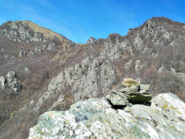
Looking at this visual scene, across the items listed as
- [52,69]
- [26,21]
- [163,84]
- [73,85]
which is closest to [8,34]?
[26,21]

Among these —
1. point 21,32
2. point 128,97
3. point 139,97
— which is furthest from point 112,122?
point 21,32

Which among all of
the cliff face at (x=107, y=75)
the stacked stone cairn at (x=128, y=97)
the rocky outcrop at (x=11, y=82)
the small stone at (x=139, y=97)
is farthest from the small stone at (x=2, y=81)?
the small stone at (x=139, y=97)

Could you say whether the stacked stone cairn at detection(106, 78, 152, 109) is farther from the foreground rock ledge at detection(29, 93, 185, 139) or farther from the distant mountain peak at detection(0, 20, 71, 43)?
the distant mountain peak at detection(0, 20, 71, 43)

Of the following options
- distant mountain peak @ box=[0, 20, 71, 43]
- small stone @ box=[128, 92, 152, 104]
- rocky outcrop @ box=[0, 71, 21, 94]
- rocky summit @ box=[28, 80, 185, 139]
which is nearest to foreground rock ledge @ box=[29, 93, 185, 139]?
rocky summit @ box=[28, 80, 185, 139]

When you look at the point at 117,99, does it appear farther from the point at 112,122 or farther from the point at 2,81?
the point at 2,81

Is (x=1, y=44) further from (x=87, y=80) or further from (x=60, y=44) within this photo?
(x=87, y=80)

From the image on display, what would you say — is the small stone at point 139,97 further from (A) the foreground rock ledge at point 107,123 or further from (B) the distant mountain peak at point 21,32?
(B) the distant mountain peak at point 21,32

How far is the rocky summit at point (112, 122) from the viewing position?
506 centimetres

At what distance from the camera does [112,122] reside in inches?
222

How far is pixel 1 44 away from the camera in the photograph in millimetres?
132000

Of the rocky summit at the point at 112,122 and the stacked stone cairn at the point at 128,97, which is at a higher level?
the stacked stone cairn at the point at 128,97

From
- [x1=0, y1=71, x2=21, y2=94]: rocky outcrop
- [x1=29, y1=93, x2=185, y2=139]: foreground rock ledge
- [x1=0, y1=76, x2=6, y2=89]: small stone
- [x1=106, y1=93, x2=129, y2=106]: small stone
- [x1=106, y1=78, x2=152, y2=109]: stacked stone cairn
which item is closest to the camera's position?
[x1=29, y1=93, x2=185, y2=139]: foreground rock ledge

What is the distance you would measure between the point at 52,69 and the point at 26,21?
455 feet

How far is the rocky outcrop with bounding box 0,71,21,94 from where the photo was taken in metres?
74.9
